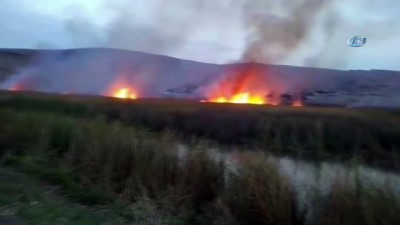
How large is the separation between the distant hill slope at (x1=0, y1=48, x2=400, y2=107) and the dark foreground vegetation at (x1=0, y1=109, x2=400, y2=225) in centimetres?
7588

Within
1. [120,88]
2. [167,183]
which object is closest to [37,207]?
[167,183]

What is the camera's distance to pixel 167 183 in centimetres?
1245

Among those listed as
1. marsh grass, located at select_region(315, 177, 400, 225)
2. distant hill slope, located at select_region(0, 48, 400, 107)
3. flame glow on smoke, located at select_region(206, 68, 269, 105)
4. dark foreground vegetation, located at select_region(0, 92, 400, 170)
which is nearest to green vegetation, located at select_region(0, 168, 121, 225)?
marsh grass, located at select_region(315, 177, 400, 225)

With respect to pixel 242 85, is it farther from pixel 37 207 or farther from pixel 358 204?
pixel 37 207

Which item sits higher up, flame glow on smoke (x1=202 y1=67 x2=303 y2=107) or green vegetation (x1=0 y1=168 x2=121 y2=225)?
flame glow on smoke (x1=202 y1=67 x2=303 y2=107)

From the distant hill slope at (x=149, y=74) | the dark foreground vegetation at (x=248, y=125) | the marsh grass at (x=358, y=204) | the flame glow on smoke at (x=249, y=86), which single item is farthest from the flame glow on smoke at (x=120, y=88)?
the marsh grass at (x=358, y=204)

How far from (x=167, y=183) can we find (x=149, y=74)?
320 ft

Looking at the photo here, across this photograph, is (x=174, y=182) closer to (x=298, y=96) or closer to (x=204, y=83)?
(x=298, y=96)

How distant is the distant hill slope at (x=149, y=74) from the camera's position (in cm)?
9450

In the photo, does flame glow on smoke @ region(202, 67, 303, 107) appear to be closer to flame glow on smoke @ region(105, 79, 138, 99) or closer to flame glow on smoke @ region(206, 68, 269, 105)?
flame glow on smoke @ region(206, 68, 269, 105)

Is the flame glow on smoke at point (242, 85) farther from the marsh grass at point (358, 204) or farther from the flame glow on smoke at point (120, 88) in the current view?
the marsh grass at point (358, 204)

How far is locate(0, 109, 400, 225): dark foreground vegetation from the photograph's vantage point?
9875 mm

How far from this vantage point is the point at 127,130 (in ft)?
49.3

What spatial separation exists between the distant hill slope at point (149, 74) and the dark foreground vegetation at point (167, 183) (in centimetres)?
7588
